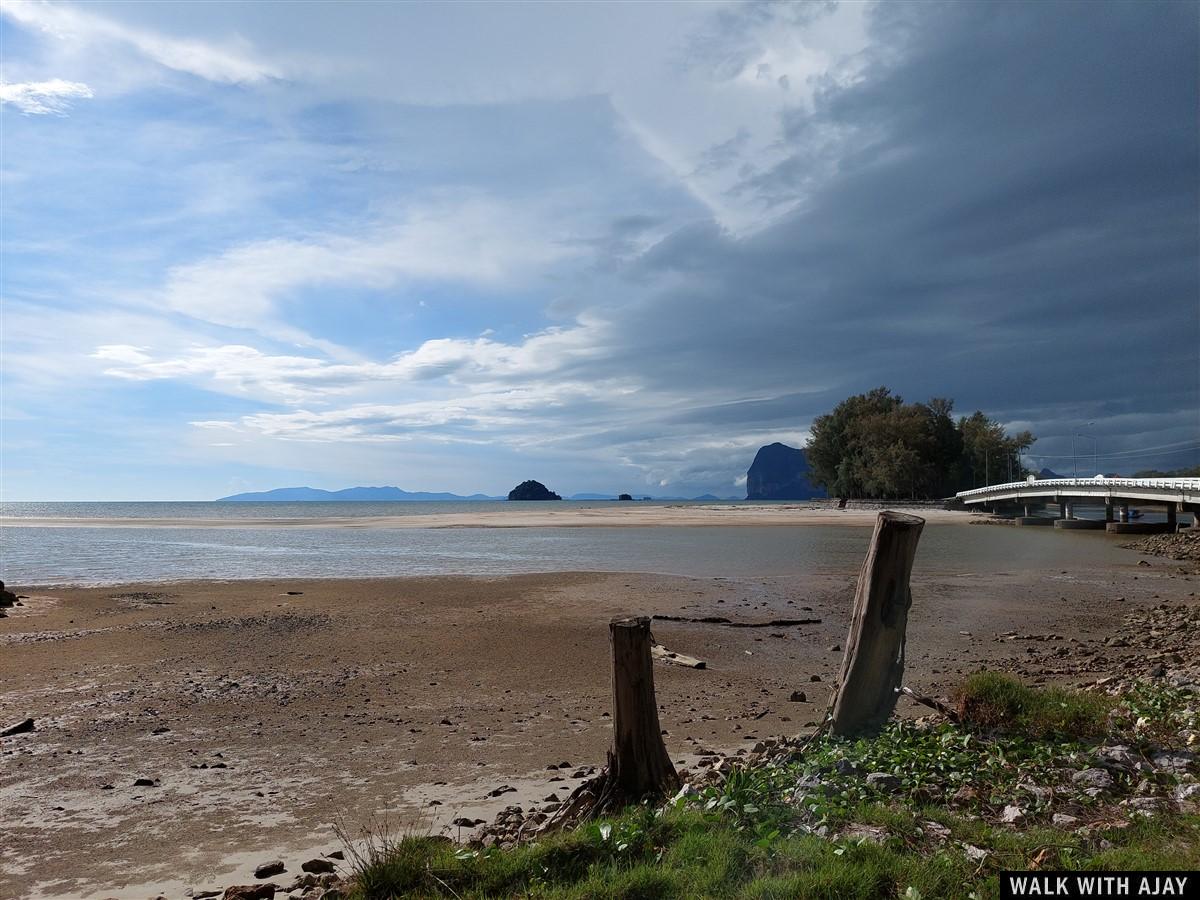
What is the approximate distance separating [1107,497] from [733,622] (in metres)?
55.8

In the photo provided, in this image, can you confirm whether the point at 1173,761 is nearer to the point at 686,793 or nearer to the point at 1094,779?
the point at 1094,779

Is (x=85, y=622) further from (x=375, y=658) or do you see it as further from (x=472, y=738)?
(x=472, y=738)

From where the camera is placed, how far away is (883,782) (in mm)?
5531

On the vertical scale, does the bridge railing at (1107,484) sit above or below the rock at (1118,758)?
above

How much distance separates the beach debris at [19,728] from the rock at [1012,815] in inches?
397

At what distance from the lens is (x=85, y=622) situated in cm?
1611

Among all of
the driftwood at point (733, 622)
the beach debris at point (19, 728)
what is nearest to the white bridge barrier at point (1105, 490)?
the driftwood at point (733, 622)

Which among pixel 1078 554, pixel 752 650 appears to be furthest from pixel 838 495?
pixel 752 650

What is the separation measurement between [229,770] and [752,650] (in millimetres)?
8768

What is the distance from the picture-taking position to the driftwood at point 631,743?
19.8 feet

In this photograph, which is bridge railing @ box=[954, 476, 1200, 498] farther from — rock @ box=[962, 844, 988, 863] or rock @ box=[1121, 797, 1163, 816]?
rock @ box=[962, 844, 988, 863]

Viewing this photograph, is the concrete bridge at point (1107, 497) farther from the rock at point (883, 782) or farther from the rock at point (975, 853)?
the rock at point (975, 853)

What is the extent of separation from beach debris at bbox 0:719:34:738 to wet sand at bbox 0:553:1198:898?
0.16 m

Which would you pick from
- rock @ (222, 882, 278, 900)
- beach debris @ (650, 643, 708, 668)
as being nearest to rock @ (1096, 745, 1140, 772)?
rock @ (222, 882, 278, 900)
